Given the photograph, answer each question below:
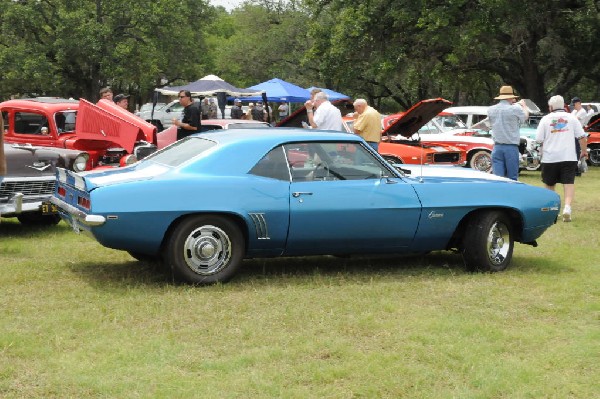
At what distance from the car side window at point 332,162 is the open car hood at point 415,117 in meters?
7.86

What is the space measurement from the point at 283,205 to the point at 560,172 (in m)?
5.73

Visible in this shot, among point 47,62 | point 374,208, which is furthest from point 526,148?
point 47,62

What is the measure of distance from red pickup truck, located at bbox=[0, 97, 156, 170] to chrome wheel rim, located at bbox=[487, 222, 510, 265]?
5617 mm

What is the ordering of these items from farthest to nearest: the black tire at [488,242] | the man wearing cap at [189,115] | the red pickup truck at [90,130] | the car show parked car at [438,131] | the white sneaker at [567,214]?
the car show parked car at [438,131] < the man wearing cap at [189,115] < the red pickup truck at [90,130] < the white sneaker at [567,214] < the black tire at [488,242]

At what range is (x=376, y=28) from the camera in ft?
98.8

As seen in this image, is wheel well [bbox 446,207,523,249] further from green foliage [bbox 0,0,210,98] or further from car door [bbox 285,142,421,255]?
green foliage [bbox 0,0,210,98]

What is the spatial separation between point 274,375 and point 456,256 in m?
4.30

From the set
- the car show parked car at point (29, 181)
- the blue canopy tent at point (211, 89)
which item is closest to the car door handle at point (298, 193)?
the car show parked car at point (29, 181)

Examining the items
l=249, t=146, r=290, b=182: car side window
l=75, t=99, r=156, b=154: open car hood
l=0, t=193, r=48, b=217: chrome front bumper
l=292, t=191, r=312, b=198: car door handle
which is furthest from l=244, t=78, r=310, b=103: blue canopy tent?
l=292, t=191, r=312, b=198: car door handle

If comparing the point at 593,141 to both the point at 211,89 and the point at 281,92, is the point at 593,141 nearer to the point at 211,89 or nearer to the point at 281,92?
the point at 281,92

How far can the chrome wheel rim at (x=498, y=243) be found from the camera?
25.9ft

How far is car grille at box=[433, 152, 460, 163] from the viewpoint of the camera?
1695 centimetres

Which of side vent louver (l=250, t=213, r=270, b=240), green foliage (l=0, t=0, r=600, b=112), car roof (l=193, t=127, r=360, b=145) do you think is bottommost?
side vent louver (l=250, t=213, r=270, b=240)

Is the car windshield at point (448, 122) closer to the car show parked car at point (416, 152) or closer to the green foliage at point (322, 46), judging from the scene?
the car show parked car at point (416, 152)
